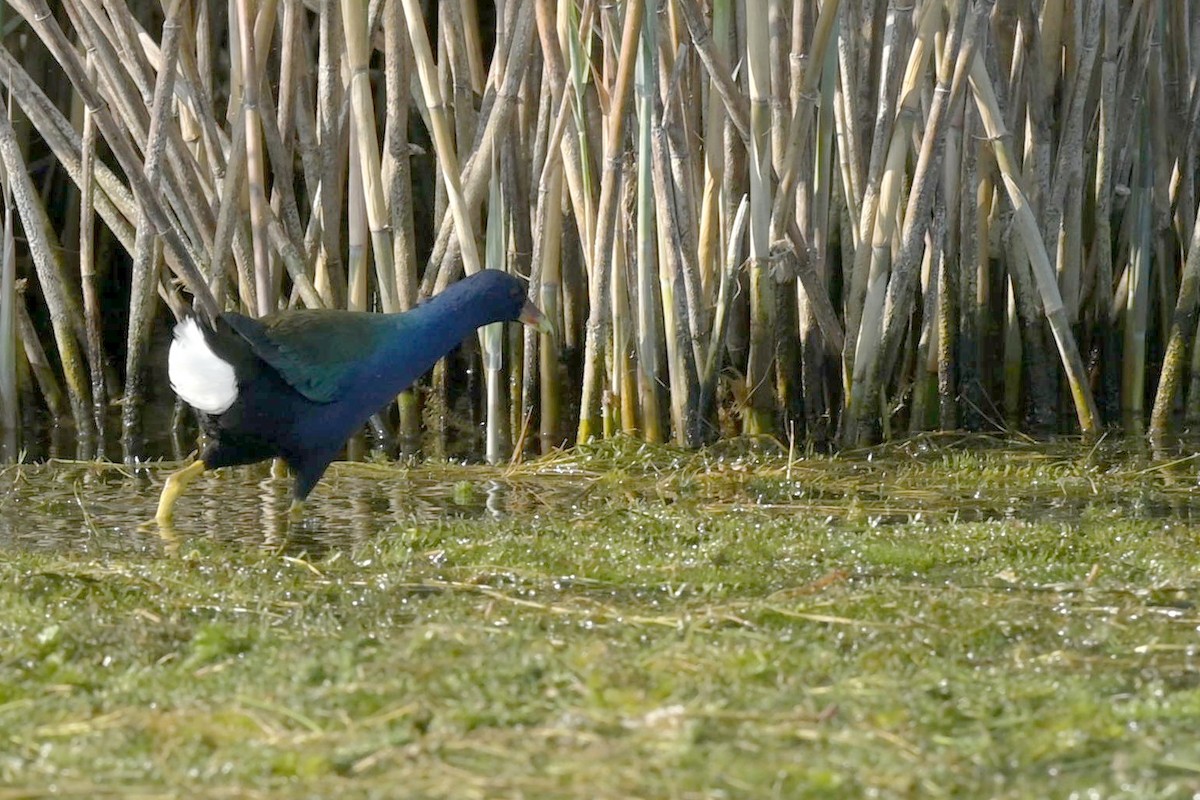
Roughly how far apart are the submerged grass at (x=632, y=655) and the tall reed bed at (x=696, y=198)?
0.70 meters

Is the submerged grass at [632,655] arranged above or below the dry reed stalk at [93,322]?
below

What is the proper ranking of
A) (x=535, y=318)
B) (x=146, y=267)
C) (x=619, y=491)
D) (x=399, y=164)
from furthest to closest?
(x=146, y=267) → (x=399, y=164) → (x=535, y=318) → (x=619, y=491)

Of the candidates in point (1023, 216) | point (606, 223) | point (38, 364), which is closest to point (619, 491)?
point (606, 223)

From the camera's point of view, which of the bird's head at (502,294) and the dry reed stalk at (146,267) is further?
the dry reed stalk at (146,267)

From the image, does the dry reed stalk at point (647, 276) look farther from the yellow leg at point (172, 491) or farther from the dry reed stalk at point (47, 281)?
the dry reed stalk at point (47, 281)

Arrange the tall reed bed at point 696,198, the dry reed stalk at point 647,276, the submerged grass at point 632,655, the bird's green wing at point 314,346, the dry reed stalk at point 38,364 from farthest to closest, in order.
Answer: the dry reed stalk at point 38,364, the tall reed bed at point 696,198, the dry reed stalk at point 647,276, the bird's green wing at point 314,346, the submerged grass at point 632,655

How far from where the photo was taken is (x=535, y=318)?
4.11 meters

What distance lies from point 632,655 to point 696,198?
2.15 m

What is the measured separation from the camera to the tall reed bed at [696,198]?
13.1ft

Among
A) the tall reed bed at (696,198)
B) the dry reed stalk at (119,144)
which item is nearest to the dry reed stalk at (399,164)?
the tall reed bed at (696,198)

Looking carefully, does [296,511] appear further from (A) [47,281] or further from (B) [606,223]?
(A) [47,281]

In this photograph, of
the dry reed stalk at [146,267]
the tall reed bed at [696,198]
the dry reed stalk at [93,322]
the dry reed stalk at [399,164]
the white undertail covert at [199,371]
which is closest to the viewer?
the white undertail covert at [199,371]

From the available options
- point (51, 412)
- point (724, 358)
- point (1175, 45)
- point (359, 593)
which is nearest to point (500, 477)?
point (724, 358)

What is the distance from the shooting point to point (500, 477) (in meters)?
4.07
